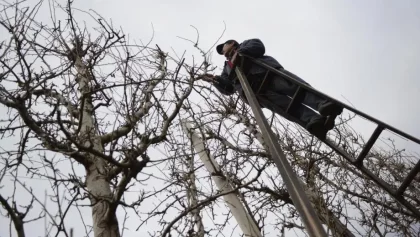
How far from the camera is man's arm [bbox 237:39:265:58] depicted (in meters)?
3.60

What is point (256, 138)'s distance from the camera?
5.71 meters

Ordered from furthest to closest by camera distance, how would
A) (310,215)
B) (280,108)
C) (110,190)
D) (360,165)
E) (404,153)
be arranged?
(404,153)
(280,108)
(110,190)
(360,165)
(310,215)

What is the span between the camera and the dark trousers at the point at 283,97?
3137 millimetres

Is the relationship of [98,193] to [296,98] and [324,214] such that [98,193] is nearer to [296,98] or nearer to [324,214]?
[296,98]

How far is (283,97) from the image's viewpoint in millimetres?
3559

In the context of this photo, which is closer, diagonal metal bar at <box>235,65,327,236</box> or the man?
diagonal metal bar at <box>235,65,327,236</box>

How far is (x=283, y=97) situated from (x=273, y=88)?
15 cm

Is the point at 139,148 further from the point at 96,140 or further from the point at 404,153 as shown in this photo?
the point at 404,153

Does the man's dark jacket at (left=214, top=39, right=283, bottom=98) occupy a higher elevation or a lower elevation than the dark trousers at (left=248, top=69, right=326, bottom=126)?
higher

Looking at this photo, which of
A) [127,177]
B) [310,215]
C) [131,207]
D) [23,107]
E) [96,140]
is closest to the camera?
[310,215]

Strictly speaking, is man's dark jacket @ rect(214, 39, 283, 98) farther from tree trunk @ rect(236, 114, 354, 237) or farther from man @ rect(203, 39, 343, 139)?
tree trunk @ rect(236, 114, 354, 237)

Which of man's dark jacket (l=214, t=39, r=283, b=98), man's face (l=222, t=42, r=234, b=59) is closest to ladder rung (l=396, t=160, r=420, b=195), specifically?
man's dark jacket (l=214, t=39, r=283, b=98)

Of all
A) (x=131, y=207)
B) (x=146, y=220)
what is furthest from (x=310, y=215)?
(x=146, y=220)

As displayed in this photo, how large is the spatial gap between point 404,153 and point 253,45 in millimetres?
4658
